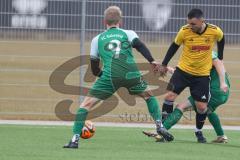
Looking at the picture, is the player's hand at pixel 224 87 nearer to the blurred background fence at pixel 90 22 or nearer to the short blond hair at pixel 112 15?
the short blond hair at pixel 112 15

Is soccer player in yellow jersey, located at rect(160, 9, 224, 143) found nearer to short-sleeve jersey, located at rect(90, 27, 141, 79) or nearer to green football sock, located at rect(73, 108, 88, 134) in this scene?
short-sleeve jersey, located at rect(90, 27, 141, 79)

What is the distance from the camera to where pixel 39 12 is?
18109 mm

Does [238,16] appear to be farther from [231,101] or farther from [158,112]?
[158,112]

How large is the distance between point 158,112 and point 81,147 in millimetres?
1284

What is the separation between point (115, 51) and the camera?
492 inches

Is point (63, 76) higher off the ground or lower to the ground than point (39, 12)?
lower

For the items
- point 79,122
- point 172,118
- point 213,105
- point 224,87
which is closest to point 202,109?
point 213,105

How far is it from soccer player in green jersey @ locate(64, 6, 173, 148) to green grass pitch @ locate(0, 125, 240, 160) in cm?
57

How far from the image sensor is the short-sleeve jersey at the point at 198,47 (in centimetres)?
1335

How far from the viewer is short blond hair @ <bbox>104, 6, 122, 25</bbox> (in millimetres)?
12263

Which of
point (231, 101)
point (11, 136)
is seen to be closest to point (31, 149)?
point (11, 136)

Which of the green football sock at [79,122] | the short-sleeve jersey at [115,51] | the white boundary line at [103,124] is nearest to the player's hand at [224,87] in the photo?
the short-sleeve jersey at [115,51]

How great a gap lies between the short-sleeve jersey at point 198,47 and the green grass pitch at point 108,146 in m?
1.15

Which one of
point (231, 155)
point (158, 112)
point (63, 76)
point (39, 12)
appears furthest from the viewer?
point (63, 76)
